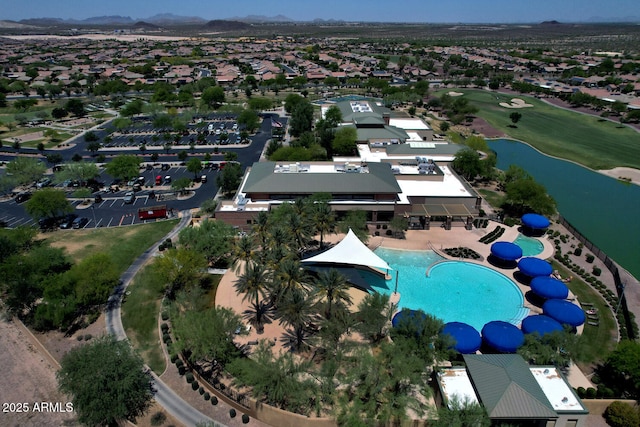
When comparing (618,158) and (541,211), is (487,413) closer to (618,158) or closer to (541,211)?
(541,211)

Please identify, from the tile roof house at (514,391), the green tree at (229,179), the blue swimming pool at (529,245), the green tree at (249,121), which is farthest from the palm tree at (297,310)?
the green tree at (249,121)

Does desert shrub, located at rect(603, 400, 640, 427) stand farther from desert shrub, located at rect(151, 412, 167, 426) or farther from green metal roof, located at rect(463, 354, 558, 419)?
desert shrub, located at rect(151, 412, 167, 426)

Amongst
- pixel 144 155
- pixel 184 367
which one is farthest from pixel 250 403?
pixel 144 155

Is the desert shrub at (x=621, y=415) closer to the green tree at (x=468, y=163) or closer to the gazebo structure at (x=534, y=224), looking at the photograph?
the gazebo structure at (x=534, y=224)

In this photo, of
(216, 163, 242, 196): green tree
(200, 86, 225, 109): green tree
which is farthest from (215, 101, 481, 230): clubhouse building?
(200, 86, 225, 109): green tree

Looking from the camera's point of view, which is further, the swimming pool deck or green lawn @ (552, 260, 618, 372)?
the swimming pool deck
